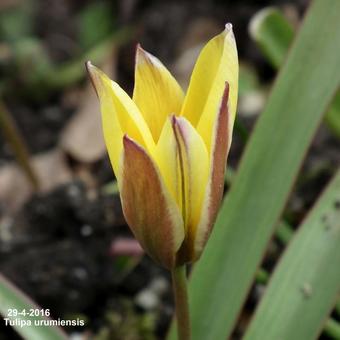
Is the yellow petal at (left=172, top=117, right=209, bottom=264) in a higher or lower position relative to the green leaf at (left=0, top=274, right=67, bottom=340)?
higher

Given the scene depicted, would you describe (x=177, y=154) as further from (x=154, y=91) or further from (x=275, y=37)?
(x=275, y=37)

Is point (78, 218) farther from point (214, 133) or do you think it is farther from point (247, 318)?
point (214, 133)

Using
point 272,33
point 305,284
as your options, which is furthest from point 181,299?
point 272,33

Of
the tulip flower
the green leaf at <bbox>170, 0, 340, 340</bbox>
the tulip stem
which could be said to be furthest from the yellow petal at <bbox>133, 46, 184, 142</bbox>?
the green leaf at <bbox>170, 0, 340, 340</bbox>

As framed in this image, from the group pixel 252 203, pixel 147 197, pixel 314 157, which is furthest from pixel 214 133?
pixel 314 157

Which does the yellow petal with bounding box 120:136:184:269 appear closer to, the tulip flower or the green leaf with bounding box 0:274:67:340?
the tulip flower

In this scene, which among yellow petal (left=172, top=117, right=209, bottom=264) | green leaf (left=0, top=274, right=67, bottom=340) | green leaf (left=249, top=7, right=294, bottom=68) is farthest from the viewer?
green leaf (left=249, top=7, right=294, bottom=68)

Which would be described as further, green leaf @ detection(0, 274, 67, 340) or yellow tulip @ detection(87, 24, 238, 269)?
green leaf @ detection(0, 274, 67, 340)
